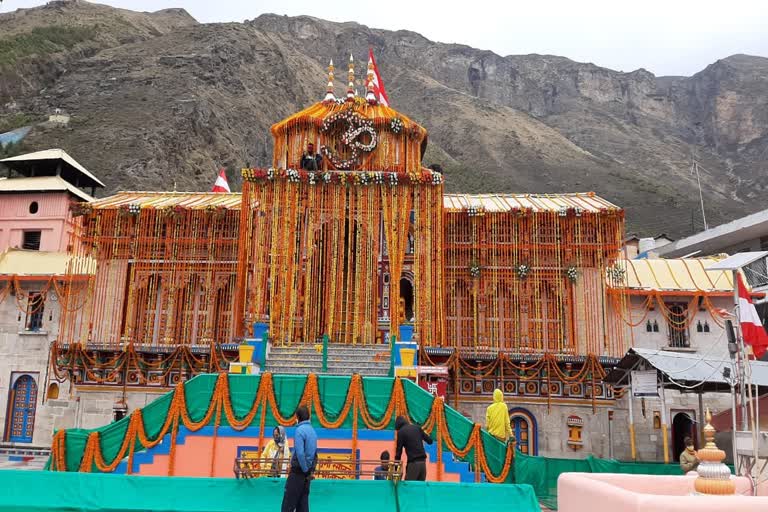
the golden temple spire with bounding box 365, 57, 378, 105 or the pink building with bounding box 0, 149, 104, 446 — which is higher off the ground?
the golden temple spire with bounding box 365, 57, 378, 105

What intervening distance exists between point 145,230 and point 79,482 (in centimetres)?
1563

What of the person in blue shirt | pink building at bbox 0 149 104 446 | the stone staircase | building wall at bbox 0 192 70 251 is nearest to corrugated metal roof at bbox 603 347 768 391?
the stone staircase

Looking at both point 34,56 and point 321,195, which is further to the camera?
point 34,56

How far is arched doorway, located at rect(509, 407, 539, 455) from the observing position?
72.3 feet

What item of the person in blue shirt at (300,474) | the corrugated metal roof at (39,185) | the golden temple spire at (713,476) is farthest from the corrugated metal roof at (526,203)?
the corrugated metal roof at (39,185)

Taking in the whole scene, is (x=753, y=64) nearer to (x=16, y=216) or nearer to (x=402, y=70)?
(x=402, y=70)

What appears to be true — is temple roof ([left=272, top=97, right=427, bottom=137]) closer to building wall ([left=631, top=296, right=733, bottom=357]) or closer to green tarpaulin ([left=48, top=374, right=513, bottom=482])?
building wall ([left=631, top=296, right=733, bottom=357])

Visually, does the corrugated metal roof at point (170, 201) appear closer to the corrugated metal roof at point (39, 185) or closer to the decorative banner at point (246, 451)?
the corrugated metal roof at point (39, 185)

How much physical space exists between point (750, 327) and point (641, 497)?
8.75 meters

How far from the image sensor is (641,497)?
507 centimetres

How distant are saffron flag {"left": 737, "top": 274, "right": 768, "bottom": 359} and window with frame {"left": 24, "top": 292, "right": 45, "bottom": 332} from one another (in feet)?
85.4

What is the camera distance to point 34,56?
78.6 metres

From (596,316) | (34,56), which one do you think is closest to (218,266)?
(596,316)

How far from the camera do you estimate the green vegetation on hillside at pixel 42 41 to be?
3017 inches
